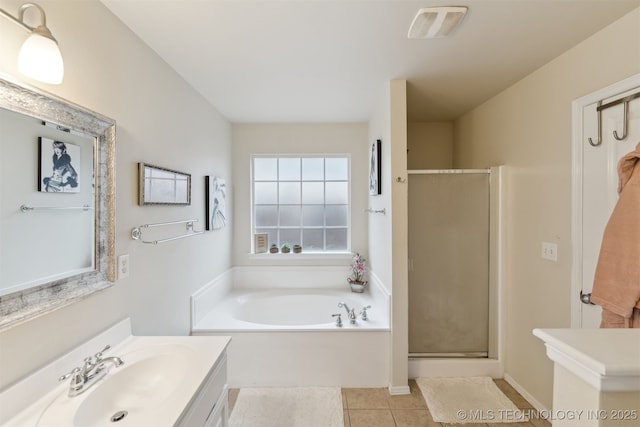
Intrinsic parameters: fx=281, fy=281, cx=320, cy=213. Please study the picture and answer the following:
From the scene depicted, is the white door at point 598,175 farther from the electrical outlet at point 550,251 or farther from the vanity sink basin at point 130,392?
the vanity sink basin at point 130,392

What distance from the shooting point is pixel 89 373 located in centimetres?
108

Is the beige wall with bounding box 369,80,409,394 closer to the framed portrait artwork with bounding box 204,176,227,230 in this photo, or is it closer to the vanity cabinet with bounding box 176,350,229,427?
the vanity cabinet with bounding box 176,350,229,427

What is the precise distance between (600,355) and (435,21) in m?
1.50

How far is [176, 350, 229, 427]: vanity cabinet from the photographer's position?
1.02m

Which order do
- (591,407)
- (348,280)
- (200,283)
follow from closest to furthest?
1. (591,407)
2. (200,283)
3. (348,280)

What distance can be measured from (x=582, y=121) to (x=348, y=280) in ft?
7.64

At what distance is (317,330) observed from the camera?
224 cm

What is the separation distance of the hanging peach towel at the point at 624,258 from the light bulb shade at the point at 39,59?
2.24m

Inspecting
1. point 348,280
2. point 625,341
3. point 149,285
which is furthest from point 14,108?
point 348,280

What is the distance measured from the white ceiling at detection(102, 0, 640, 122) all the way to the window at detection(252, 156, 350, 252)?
0.99m

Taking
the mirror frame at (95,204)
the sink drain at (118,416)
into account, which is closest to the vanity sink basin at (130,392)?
the sink drain at (118,416)

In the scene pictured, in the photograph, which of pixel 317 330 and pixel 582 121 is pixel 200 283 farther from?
pixel 582 121

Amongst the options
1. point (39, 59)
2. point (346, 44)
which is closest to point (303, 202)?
point (346, 44)

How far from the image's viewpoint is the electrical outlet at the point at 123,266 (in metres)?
1.41
